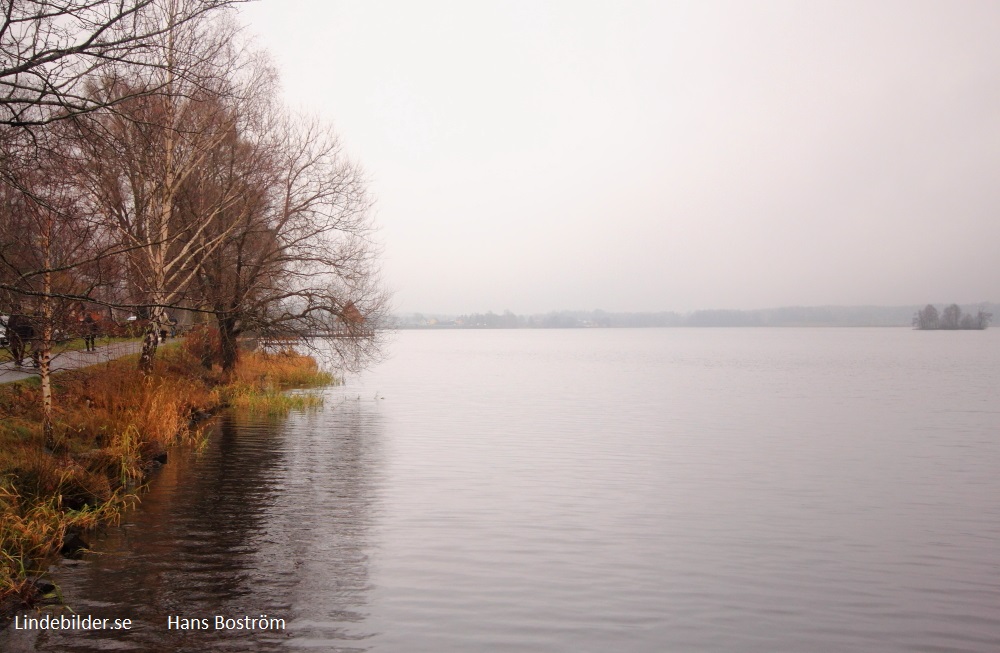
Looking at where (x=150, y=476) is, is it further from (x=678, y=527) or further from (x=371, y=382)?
(x=371, y=382)

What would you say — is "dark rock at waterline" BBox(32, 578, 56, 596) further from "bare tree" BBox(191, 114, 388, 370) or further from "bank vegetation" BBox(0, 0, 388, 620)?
"bare tree" BBox(191, 114, 388, 370)

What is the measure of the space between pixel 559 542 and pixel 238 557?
4.88m

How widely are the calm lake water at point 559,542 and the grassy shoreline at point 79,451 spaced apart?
1.86 ft

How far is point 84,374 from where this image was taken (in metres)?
18.6

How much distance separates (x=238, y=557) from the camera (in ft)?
37.0

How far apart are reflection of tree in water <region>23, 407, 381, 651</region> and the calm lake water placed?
4 cm

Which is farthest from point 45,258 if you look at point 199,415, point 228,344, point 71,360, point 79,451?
point 228,344

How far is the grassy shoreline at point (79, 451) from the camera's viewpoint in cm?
1034

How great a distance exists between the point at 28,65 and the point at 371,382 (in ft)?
133

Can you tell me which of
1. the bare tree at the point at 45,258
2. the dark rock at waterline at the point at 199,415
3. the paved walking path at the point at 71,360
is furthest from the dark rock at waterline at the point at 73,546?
the dark rock at waterline at the point at 199,415

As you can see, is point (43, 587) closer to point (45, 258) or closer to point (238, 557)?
point (238, 557)

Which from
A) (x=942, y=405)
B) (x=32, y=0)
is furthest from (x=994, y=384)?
(x=32, y=0)

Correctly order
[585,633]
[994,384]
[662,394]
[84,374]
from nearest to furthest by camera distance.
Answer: [585,633] < [84,374] < [662,394] < [994,384]

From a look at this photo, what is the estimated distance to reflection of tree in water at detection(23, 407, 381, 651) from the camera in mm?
8750
